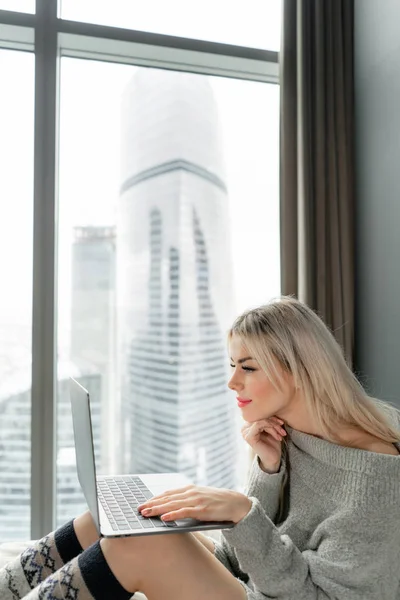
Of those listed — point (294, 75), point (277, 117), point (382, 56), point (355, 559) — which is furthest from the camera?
point (277, 117)

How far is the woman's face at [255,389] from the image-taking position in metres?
1.52

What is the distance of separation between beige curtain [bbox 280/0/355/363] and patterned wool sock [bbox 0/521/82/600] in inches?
48.3

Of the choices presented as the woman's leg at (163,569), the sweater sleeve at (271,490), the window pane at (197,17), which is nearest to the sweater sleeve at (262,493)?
the sweater sleeve at (271,490)

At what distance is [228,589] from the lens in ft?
4.33

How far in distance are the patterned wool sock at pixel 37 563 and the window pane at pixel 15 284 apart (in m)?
0.91

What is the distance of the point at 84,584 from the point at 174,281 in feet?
4.71

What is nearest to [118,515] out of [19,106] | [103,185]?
[103,185]

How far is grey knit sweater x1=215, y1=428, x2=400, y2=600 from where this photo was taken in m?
1.27

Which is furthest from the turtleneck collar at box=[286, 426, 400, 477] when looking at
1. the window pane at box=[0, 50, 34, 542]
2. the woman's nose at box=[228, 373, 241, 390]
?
the window pane at box=[0, 50, 34, 542]

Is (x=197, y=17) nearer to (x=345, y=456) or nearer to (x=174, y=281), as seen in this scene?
(x=174, y=281)

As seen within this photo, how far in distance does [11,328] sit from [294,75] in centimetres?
137

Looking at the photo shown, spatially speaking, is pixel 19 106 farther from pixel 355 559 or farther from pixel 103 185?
pixel 355 559

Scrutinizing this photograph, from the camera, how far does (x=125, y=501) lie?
147 centimetres

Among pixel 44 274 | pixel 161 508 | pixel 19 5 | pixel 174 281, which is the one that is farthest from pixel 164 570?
pixel 19 5
